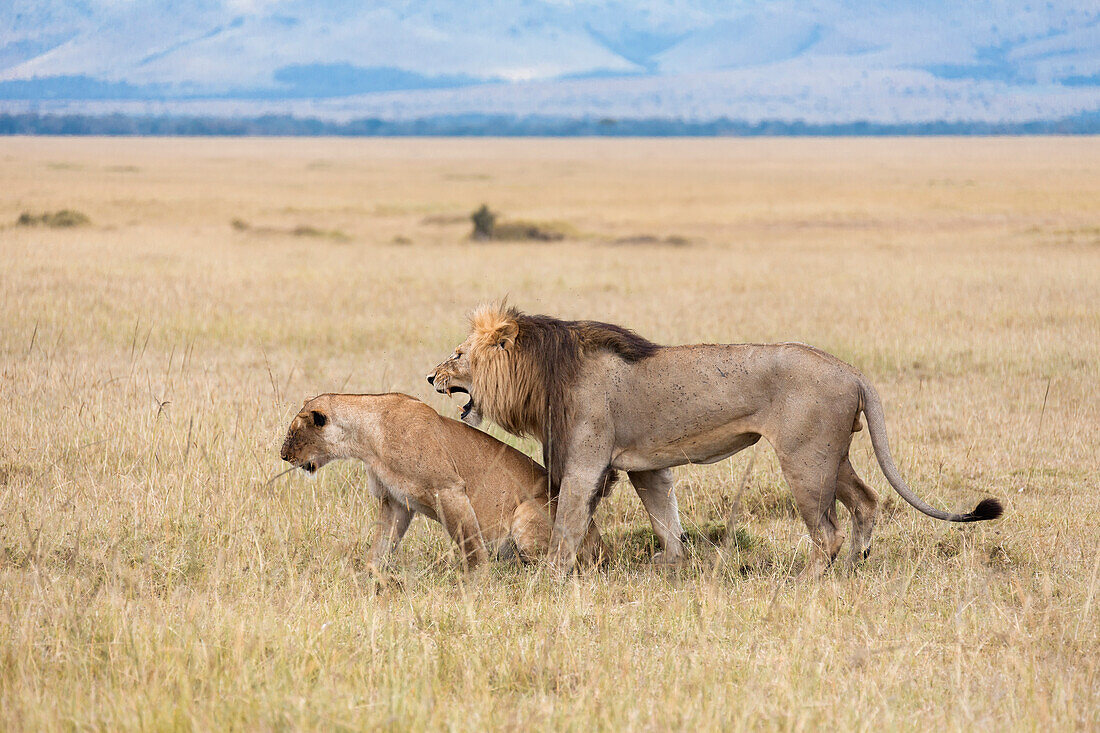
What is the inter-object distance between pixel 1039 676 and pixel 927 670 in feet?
1.28

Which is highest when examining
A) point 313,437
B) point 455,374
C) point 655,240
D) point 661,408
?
point 455,374

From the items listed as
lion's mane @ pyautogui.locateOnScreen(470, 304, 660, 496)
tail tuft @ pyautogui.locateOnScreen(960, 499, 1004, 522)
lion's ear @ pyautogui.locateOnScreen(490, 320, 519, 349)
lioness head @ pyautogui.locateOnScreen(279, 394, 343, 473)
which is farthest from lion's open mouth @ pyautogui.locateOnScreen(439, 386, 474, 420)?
tail tuft @ pyautogui.locateOnScreen(960, 499, 1004, 522)

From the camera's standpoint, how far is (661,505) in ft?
21.0

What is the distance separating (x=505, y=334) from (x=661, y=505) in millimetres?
1264

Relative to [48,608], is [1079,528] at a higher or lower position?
lower

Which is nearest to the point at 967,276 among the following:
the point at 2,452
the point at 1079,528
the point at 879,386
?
the point at 879,386

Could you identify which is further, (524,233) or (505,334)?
(524,233)

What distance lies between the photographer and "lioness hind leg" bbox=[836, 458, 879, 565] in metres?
6.25

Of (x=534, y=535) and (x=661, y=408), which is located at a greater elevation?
(x=661, y=408)

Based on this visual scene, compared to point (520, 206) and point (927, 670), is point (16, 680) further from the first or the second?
point (520, 206)

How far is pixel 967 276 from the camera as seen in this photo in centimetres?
2045

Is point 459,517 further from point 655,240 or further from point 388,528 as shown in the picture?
point 655,240

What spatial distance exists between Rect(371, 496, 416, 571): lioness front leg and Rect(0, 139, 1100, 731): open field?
0.37 ft

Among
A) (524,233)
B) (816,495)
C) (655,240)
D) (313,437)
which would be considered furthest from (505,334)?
(524,233)
